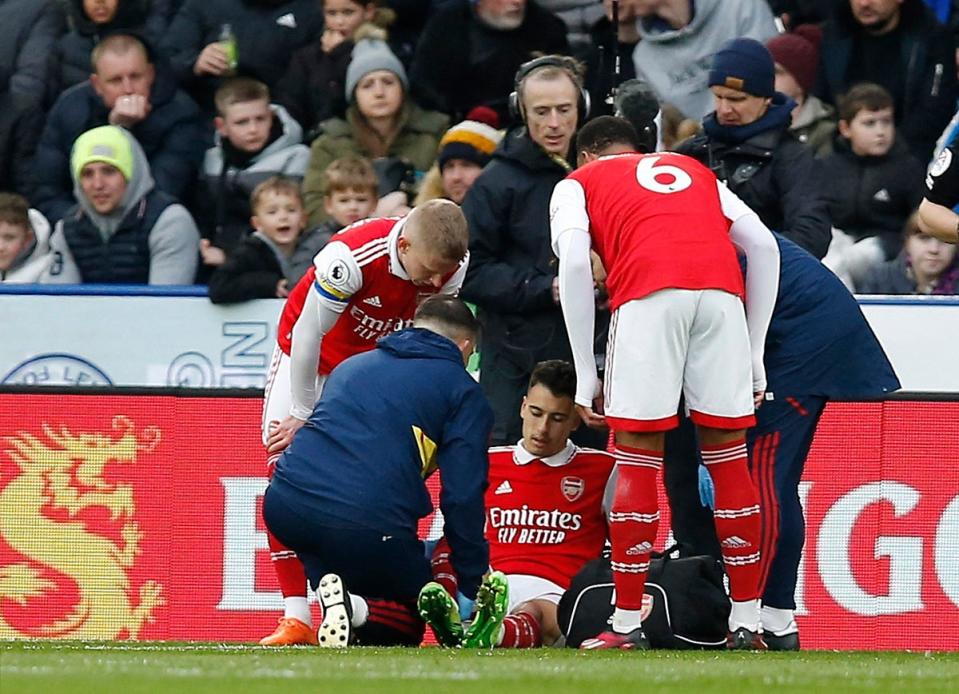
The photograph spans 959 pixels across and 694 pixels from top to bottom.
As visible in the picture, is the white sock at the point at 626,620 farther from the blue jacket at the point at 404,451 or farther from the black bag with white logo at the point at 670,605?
the blue jacket at the point at 404,451

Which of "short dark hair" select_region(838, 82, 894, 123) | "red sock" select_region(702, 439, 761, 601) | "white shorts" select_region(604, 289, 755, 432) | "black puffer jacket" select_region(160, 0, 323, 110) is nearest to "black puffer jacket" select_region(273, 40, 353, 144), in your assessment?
"black puffer jacket" select_region(160, 0, 323, 110)

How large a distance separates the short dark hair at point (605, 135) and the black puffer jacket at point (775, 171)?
30.8 inches

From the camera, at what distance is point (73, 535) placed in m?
9.68

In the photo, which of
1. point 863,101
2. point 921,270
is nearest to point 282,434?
point 921,270

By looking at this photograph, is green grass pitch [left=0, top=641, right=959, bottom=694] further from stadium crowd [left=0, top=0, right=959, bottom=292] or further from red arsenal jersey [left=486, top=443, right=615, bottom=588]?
stadium crowd [left=0, top=0, right=959, bottom=292]

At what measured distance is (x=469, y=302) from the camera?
934 cm

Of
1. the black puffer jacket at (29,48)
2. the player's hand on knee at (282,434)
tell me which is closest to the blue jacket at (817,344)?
the player's hand on knee at (282,434)

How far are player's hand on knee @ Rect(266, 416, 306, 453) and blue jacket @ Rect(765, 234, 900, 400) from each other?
1857 mm

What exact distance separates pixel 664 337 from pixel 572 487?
1.37 m

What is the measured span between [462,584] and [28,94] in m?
5.98

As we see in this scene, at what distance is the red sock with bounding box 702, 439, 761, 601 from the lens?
755 centimetres

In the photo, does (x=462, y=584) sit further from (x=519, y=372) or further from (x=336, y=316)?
(x=519, y=372)

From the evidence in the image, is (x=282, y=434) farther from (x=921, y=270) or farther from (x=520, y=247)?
(x=921, y=270)

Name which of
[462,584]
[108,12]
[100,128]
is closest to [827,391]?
[462,584]
